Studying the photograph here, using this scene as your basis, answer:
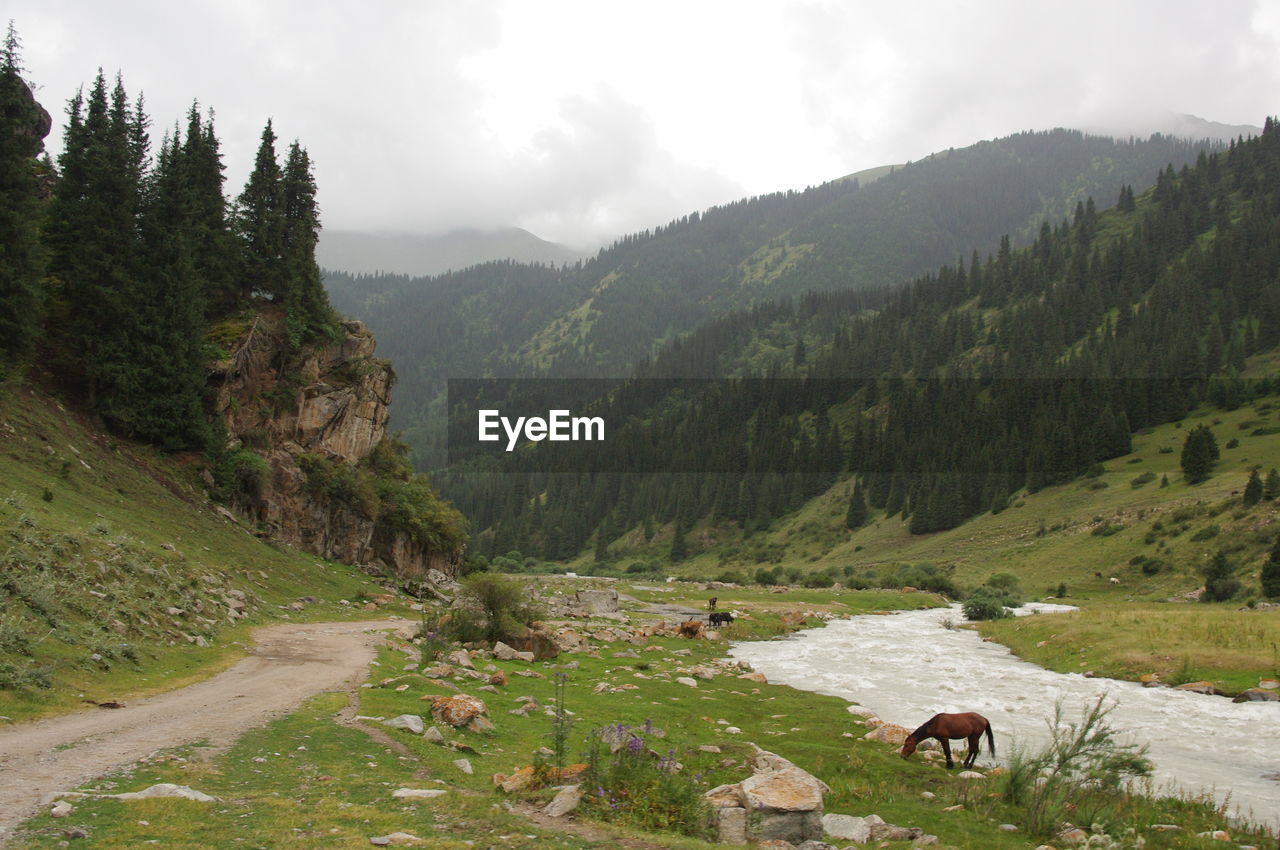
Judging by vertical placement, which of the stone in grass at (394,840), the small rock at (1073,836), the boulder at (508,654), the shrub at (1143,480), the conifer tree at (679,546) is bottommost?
the conifer tree at (679,546)

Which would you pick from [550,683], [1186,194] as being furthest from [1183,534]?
[1186,194]

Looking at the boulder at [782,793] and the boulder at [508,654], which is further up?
the boulder at [782,793]

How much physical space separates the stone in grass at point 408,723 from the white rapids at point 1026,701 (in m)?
15.0

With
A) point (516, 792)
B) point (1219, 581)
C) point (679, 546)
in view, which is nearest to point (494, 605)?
point (516, 792)

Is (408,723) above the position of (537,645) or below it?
above

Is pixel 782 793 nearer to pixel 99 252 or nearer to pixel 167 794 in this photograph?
pixel 167 794

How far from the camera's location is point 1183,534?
67312 millimetres

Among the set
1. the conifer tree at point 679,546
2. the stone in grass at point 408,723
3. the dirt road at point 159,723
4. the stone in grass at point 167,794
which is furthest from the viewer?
the conifer tree at point 679,546

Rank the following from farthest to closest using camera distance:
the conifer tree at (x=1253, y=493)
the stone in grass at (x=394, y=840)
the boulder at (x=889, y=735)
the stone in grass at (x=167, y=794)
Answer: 1. the conifer tree at (x=1253, y=493)
2. the boulder at (x=889, y=735)
3. the stone in grass at (x=167, y=794)
4. the stone in grass at (x=394, y=840)

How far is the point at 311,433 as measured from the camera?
5434 centimetres

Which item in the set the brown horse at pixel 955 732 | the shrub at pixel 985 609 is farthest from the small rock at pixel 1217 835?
the shrub at pixel 985 609

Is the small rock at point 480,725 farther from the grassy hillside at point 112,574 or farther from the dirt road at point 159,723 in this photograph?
the grassy hillside at point 112,574

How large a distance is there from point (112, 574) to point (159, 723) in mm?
11661

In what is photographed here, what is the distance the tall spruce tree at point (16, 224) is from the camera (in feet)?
109
